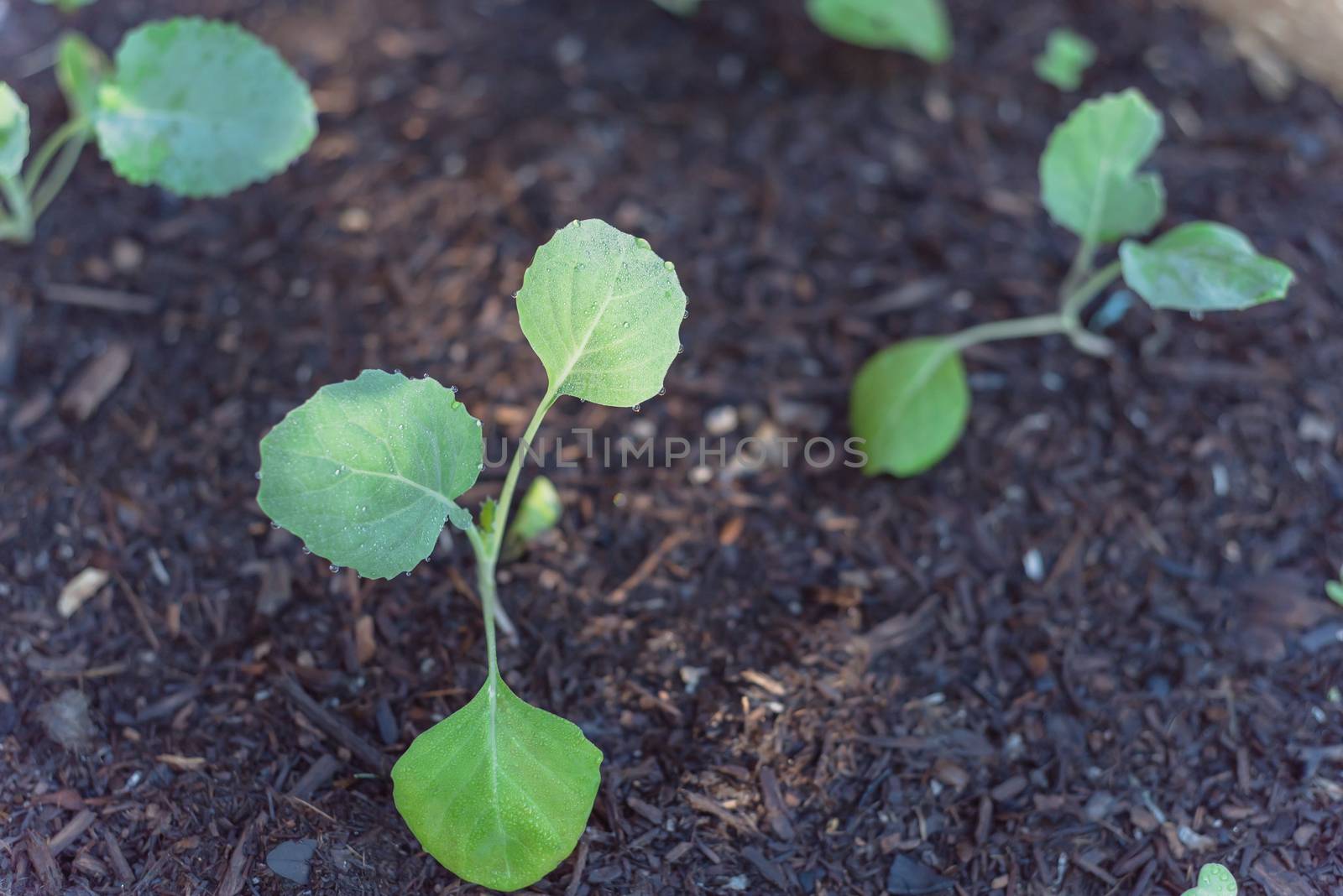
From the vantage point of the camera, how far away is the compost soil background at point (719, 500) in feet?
4.65

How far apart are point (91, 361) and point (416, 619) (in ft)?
2.50

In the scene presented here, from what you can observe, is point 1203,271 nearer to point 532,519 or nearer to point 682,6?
point 532,519

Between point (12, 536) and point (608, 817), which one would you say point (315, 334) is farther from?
point (608, 817)

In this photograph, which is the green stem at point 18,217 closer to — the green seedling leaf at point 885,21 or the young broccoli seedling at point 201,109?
the young broccoli seedling at point 201,109

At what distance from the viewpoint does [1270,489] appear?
1.75 metres

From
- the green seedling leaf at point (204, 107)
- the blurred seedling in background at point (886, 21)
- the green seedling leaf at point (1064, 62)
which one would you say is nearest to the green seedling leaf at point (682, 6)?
the blurred seedling in background at point (886, 21)

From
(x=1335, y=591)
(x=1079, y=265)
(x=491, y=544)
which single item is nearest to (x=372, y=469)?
(x=491, y=544)

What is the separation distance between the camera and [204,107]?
172cm

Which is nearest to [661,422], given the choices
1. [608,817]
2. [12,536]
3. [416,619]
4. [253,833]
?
[416,619]

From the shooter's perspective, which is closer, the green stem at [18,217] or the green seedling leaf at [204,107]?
the green seedling leaf at [204,107]

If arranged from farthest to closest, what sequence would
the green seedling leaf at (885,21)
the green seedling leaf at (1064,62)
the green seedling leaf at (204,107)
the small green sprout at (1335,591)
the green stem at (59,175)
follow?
1. the green seedling leaf at (1064,62)
2. the green seedling leaf at (885,21)
3. the green stem at (59,175)
4. the green seedling leaf at (204,107)
5. the small green sprout at (1335,591)

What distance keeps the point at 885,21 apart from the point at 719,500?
3.62 feet

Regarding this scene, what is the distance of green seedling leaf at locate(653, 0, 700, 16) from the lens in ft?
7.58

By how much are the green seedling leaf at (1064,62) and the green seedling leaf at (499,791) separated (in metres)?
1.82
